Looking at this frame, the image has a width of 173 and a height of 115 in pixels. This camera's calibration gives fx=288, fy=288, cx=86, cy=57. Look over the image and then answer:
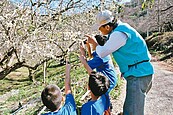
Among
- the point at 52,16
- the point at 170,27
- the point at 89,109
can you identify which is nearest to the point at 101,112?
the point at 89,109

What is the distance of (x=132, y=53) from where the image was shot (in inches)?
105

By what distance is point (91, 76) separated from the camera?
2705 millimetres

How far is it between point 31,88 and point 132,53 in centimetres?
1206

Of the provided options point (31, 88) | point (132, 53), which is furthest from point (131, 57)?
point (31, 88)

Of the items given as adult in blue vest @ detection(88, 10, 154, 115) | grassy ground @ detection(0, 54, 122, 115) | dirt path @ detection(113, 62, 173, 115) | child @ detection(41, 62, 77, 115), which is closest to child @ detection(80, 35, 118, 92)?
adult in blue vest @ detection(88, 10, 154, 115)

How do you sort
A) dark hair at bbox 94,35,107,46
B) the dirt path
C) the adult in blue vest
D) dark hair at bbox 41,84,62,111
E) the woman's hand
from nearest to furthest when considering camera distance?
dark hair at bbox 41,84,62,111 → the adult in blue vest → the woman's hand → dark hair at bbox 94,35,107,46 → the dirt path

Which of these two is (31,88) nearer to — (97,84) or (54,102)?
(97,84)

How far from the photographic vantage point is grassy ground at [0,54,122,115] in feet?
21.9

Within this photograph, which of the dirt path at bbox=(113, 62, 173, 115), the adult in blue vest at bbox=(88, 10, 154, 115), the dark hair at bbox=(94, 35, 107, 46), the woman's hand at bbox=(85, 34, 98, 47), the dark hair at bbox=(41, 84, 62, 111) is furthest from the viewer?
the dirt path at bbox=(113, 62, 173, 115)

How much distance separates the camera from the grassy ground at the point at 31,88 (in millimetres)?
6684

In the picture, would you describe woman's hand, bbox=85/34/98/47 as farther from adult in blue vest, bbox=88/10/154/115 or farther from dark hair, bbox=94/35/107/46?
adult in blue vest, bbox=88/10/154/115

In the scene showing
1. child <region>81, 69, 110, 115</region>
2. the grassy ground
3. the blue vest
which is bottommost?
the grassy ground

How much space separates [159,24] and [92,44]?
30671 millimetres

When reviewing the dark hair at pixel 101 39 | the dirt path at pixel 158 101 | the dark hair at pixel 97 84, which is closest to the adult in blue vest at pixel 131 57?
the dark hair at pixel 97 84
